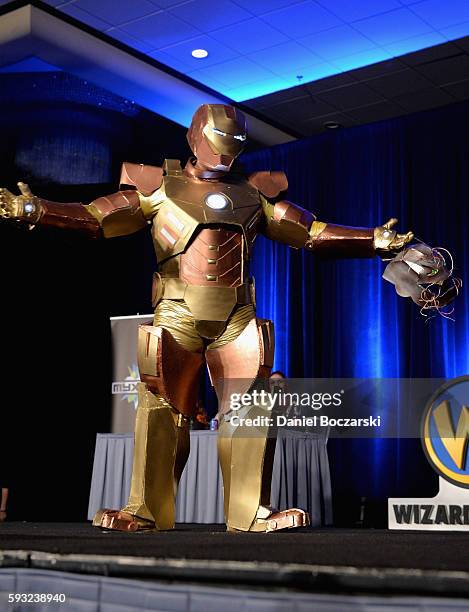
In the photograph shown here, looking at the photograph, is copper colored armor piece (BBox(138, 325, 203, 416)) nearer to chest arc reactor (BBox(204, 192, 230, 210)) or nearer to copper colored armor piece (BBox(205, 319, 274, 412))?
copper colored armor piece (BBox(205, 319, 274, 412))

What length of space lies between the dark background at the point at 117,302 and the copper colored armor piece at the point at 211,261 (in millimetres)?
4117

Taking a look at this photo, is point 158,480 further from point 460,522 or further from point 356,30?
point 356,30

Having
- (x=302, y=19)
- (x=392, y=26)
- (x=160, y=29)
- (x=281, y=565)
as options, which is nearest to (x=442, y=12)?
(x=392, y=26)

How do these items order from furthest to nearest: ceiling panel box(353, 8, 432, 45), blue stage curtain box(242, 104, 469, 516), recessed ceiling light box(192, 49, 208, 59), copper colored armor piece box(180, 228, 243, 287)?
blue stage curtain box(242, 104, 469, 516) → recessed ceiling light box(192, 49, 208, 59) → ceiling panel box(353, 8, 432, 45) → copper colored armor piece box(180, 228, 243, 287)

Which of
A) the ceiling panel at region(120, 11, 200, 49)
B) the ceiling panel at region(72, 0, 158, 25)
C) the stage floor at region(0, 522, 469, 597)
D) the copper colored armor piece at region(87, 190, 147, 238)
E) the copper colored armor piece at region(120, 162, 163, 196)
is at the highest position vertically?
the ceiling panel at region(120, 11, 200, 49)

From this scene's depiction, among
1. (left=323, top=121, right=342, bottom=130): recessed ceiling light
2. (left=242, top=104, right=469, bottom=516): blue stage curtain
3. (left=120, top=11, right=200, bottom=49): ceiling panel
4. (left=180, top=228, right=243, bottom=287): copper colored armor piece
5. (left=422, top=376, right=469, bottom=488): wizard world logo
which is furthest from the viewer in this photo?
(left=323, top=121, right=342, bottom=130): recessed ceiling light

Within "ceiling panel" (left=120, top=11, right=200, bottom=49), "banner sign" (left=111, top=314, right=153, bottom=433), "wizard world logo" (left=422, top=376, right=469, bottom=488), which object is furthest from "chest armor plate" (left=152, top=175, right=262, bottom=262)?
"ceiling panel" (left=120, top=11, right=200, bottom=49)

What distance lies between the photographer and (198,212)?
111 inches

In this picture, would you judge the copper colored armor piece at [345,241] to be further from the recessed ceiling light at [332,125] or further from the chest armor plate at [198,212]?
the recessed ceiling light at [332,125]

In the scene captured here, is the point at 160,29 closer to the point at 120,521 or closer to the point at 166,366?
the point at 166,366

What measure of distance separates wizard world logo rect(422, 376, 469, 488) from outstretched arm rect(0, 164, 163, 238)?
130 cm

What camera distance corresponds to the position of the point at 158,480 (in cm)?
272

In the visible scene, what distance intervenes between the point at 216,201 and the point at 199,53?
13.2ft

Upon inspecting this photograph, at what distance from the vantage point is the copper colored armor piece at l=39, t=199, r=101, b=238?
2.79 meters
